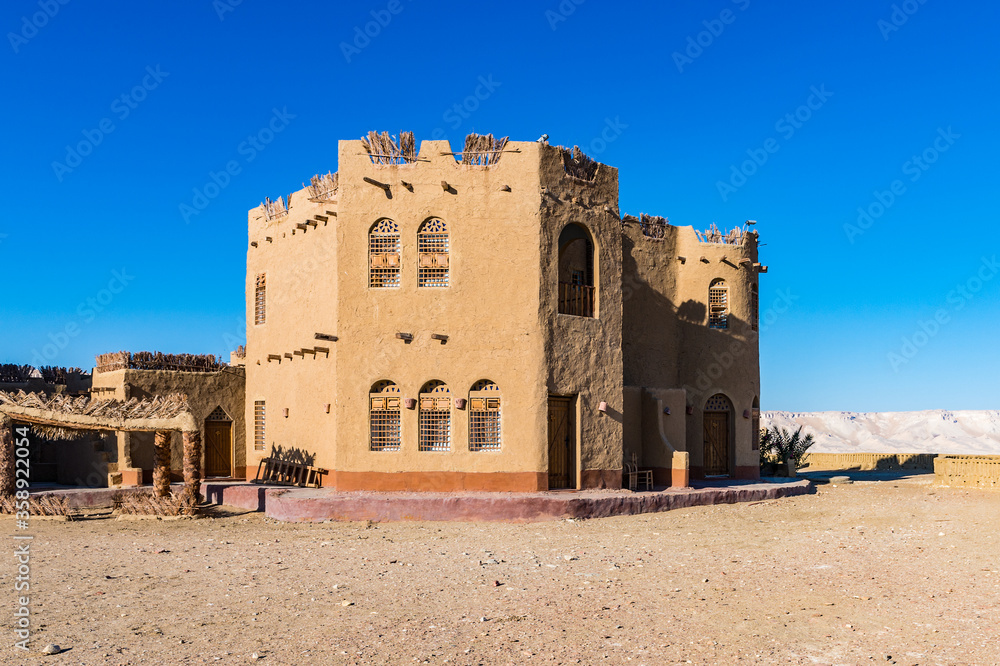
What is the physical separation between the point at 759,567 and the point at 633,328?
11252mm

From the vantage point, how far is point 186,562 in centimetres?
1184

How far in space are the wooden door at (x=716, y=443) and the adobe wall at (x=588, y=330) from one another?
545 centimetres

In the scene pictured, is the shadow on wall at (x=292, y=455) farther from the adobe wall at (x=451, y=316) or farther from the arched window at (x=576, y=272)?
the arched window at (x=576, y=272)

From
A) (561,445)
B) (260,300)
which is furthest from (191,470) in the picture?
(561,445)

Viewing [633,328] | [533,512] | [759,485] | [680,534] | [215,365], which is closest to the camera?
[680,534]

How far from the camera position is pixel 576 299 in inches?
733

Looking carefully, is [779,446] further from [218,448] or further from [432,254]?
[218,448]

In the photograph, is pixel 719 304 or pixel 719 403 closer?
pixel 719 403

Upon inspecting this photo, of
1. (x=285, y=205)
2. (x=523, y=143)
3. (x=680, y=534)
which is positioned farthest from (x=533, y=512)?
(x=285, y=205)

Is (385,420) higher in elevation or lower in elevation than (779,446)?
higher

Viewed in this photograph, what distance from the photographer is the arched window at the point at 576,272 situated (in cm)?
1859

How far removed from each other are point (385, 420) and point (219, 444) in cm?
809

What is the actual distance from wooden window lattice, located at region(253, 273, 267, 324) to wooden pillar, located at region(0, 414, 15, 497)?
6.92m

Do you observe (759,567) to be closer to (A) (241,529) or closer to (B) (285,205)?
(A) (241,529)
